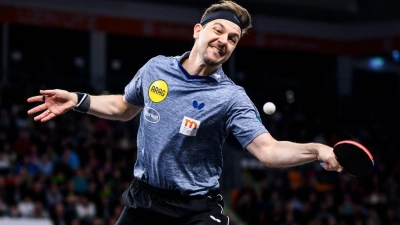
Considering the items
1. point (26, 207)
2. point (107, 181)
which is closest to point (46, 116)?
point (26, 207)

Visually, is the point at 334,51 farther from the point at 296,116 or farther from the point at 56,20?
the point at 56,20

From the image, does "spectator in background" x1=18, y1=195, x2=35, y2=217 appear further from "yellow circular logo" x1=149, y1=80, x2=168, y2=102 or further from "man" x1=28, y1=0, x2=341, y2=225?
"yellow circular logo" x1=149, y1=80, x2=168, y2=102

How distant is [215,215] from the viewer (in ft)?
16.0

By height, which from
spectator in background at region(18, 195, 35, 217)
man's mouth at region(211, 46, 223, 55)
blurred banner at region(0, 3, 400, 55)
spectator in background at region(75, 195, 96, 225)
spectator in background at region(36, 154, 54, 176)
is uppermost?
man's mouth at region(211, 46, 223, 55)

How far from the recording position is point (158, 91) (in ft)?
16.1

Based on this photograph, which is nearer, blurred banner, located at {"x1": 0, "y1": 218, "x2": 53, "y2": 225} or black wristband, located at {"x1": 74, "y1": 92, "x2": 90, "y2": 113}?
black wristband, located at {"x1": 74, "y1": 92, "x2": 90, "y2": 113}

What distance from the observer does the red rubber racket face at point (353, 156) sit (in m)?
3.96

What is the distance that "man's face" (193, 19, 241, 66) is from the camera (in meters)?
4.82

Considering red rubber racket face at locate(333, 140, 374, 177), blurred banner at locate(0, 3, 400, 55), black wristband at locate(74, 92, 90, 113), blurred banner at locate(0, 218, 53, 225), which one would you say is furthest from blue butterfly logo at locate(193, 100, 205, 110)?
blurred banner at locate(0, 3, 400, 55)

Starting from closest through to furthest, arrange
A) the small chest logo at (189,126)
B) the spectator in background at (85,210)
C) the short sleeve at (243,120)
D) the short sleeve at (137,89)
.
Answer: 1. the short sleeve at (243,120)
2. the small chest logo at (189,126)
3. the short sleeve at (137,89)
4. the spectator in background at (85,210)

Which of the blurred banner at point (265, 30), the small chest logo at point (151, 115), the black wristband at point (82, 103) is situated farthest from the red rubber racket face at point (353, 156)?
the blurred banner at point (265, 30)

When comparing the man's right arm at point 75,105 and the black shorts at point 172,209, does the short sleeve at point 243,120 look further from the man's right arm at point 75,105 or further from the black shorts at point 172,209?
the man's right arm at point 75,105

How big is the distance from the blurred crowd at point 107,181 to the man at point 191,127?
9050 mm

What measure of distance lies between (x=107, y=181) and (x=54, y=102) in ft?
35.7
